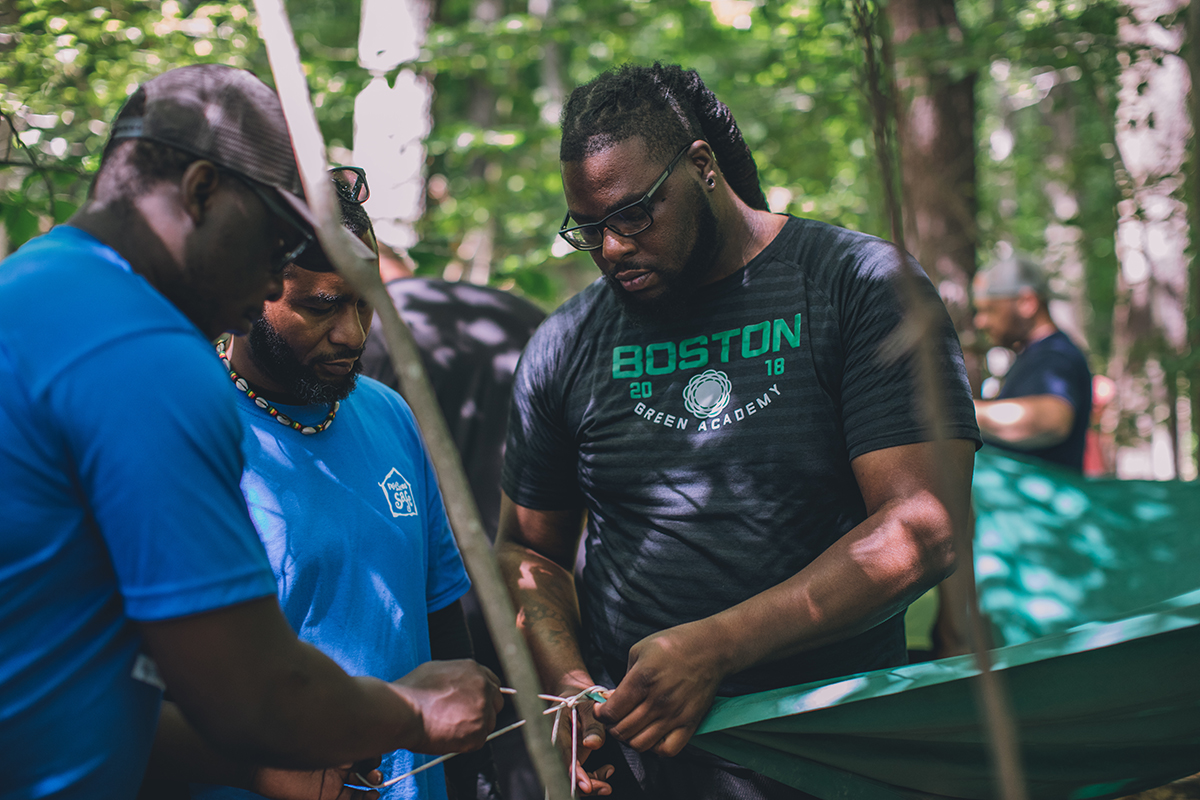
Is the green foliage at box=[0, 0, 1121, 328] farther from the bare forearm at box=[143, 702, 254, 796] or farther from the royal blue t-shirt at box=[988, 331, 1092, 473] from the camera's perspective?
the bare forearm at box=[143, 702, 254, 796]

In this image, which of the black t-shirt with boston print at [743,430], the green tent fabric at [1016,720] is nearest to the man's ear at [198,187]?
the black t-shirt with boston print at [743,430]

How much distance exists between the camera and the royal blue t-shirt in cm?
424

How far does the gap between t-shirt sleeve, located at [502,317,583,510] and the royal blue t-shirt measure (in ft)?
9.72

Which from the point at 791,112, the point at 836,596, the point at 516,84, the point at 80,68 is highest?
the point at 516,84

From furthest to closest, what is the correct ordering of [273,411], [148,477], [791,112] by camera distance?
1. [791,112]
2. [273,411]
3. [148,477]

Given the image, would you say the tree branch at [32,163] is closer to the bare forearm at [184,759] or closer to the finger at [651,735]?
the bare forearm at [184,759]

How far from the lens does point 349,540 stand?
183 cm

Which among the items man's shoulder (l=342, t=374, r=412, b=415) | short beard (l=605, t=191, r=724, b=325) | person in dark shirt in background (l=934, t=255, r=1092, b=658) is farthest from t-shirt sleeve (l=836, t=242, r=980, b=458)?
person in dark shirt in background (l=934, t=255, r=1092, b=658)

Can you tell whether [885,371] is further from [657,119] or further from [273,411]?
[273,411]

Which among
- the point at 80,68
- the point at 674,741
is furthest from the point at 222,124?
the point at 80,68

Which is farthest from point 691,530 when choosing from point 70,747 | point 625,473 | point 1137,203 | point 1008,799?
point 1137,203

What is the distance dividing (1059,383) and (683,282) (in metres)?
2.95

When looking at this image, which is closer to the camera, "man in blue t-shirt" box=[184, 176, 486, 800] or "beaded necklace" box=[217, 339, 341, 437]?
"man in blue t-shirt" box=[184, 176, 486, 800]

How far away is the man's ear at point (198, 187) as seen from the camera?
1.17 meters
